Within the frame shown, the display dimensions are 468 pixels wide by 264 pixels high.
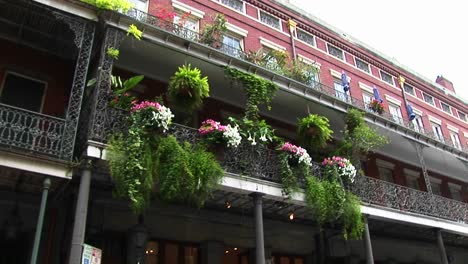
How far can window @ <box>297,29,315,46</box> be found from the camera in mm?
19797

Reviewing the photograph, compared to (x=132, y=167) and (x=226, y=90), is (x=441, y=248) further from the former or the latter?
(x=132, y=167)

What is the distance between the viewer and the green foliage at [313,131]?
1179 cm

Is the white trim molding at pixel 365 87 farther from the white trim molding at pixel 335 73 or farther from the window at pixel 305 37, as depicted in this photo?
the window at pixel 305 37

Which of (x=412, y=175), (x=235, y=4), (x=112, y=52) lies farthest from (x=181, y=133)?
(x=412, y=175)

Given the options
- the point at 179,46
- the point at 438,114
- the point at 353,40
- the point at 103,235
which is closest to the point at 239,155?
the point at 179,46

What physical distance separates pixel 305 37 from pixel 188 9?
22.0 feet

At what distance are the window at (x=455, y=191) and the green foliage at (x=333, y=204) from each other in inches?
478

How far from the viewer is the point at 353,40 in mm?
22359

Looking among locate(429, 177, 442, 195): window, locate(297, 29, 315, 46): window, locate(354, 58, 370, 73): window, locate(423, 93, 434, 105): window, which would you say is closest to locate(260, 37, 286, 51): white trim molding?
locate(297, 29, 315, 46): window

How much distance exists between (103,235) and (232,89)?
Answer: 562 cm

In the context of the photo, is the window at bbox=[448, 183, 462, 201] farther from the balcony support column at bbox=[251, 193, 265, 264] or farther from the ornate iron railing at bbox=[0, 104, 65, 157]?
the ornate iron railing at bbox=[0, 104, 65, 157]

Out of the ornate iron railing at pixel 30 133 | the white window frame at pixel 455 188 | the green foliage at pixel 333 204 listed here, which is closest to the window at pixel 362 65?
the white window frame at pixel 455 188

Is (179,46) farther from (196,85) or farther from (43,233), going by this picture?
(43,233)

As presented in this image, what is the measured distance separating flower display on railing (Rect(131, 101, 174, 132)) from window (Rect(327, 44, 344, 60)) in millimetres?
13958
